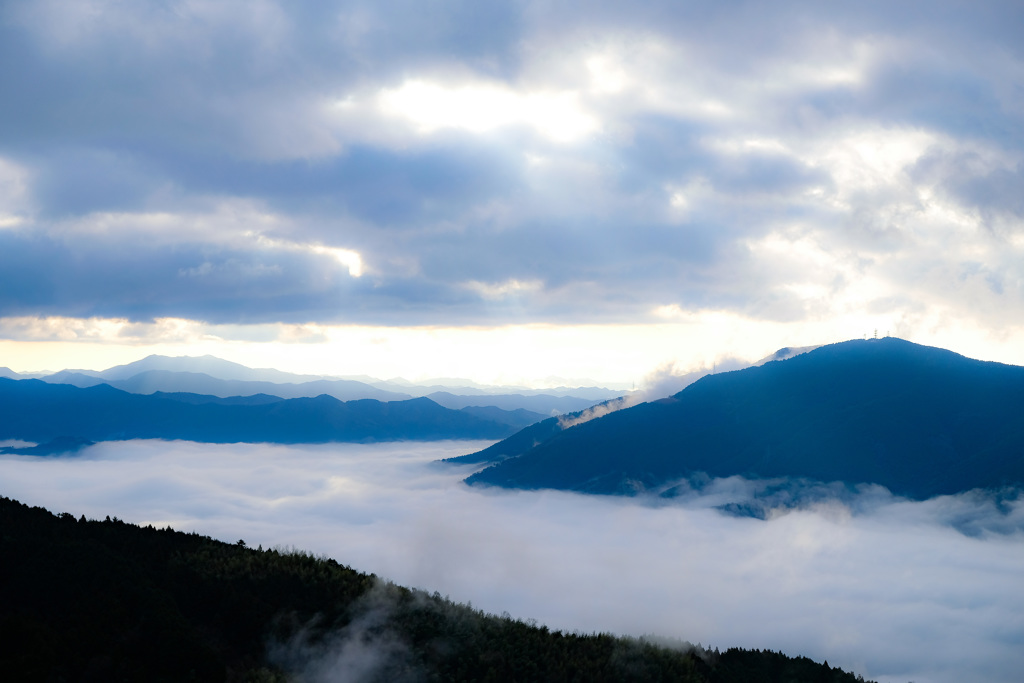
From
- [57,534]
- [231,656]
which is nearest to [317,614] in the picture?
[231,656]

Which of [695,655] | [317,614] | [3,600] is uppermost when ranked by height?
[3,600]

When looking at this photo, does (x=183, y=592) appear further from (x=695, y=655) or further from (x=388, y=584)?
(x=695, y=655)

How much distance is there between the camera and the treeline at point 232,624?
54.1 m

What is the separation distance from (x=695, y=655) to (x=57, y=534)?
78289 millimetres

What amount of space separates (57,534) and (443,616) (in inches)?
1640

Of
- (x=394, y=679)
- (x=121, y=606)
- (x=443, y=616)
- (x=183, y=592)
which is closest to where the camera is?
(x=121, y=606)

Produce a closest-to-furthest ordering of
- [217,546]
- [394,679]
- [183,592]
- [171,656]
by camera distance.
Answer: [171,656] < [394,679] < [183,592] < [217,546]

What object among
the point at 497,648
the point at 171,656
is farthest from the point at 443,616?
the point at 171,656

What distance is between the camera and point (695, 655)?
91125 mm

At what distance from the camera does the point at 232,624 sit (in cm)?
6431

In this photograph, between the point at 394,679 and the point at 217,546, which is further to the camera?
the point at 217,546

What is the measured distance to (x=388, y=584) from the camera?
80188 millimetres

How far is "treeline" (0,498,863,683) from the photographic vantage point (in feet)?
178

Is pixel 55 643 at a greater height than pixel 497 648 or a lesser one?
greater
